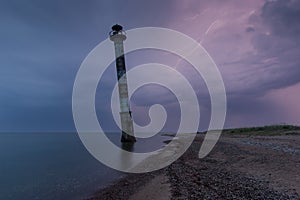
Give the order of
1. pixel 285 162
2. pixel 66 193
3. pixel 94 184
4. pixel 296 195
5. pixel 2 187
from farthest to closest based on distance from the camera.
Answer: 1. pixel 2 187
2. pixel 94 184
3. pixel 66 193
4. pixel 285 162
5. pixel 296 195

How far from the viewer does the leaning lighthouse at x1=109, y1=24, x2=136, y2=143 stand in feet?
148

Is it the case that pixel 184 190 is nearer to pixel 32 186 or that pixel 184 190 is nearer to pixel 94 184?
pixel 94 184

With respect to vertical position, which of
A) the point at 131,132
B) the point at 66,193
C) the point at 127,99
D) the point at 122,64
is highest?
the point at 122,64

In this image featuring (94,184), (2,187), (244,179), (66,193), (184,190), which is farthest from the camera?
(2,187)

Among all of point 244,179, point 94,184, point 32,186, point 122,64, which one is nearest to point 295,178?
point 244,179

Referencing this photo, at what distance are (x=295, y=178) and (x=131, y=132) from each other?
3795cm

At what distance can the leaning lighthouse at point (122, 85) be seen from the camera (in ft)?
148

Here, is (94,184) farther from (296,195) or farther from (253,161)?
(296,195)

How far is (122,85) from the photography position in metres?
45.8

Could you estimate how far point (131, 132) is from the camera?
1843 inches

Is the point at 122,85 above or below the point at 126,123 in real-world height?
above

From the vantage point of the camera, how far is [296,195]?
847 cm

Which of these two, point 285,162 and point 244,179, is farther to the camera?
point 285,162

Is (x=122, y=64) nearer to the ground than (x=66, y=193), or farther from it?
farther from it
